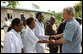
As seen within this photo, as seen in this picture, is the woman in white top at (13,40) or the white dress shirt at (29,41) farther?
the white dress shirt at (29,41)

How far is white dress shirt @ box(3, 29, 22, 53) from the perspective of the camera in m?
3.76

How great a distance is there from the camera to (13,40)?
382cm

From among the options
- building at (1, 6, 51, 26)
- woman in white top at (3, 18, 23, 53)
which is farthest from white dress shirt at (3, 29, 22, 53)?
building at (1, 6, 51, 26)

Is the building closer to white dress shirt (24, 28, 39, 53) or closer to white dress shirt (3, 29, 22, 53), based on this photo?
white dress shirt (24, 28, 39, 53)

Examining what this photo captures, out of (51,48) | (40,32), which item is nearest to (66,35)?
(40,32)

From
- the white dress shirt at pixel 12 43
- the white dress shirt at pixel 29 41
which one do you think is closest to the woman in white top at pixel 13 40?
the white dress shirt at pixel 12 43

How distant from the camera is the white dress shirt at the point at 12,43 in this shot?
376cm

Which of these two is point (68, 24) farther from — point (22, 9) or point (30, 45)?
point (22, 9)

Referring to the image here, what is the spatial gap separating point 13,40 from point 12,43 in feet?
0.21

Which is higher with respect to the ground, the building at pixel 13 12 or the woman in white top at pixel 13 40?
the woman in white top at pixel 13 40

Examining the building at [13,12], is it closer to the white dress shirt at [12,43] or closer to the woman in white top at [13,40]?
the woman in white top at [13,40]

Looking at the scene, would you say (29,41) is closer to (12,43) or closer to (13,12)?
(12,43)

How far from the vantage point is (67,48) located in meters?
4.02

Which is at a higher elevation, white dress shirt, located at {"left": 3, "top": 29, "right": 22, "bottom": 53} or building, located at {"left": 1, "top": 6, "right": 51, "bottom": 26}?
white dress shirt, located at {"left": 3, "top": 29, "right": 22, "bottom": 53}
